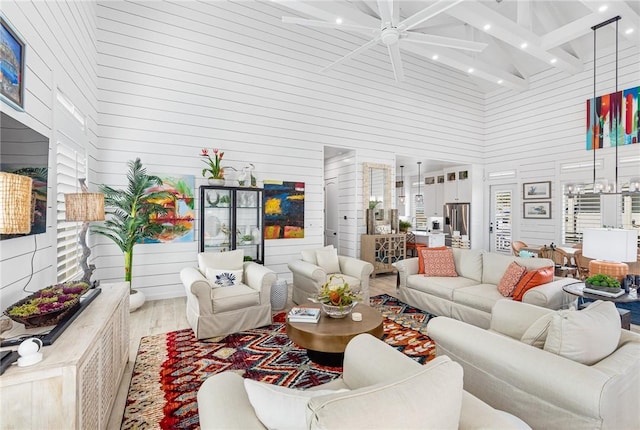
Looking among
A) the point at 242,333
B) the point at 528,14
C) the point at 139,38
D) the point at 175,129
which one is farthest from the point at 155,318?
the point at 528,14

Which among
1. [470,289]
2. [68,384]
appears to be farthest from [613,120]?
[68,384]

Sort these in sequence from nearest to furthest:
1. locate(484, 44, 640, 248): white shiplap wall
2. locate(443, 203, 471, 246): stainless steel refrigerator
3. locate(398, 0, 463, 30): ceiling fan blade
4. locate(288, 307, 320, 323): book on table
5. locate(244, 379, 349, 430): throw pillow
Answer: locate(244, 379, 349, 430): throw pillow < locate(288, 307, 320, 323): book on table < locate(398, 0, 463, 30): ceiling fan blade < locate(484, 44, 640, 248): white shiplap wall < locate(443, 203, 471, 246): stainless steel refrigerator

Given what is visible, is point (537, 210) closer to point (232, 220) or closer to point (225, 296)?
point (232, 220)

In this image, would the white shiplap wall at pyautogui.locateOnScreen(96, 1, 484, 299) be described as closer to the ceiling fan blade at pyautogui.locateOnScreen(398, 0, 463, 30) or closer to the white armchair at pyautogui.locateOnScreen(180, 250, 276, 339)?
the white armchair at pyautogui.locateOnScreen(180, 250, 276, 339)

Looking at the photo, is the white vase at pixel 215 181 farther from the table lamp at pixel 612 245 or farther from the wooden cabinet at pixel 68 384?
the table lamp at pixel 612 245

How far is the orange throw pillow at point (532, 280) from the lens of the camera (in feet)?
11.0

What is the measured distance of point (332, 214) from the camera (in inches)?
307

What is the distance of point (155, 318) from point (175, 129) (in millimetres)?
2883

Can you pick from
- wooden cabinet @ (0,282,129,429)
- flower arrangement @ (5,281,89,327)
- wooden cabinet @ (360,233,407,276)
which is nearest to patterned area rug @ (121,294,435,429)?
wooden cabinet @ (0,282,129,429)

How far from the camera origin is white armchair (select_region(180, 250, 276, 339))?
3.32 meters

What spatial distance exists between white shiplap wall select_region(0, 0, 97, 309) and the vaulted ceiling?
7.58ft

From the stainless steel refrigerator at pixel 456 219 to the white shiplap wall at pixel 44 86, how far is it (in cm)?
847

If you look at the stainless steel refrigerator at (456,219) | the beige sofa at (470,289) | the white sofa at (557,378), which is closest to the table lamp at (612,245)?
the beige sofa at (470,289)

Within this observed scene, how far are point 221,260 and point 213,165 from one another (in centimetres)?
167
